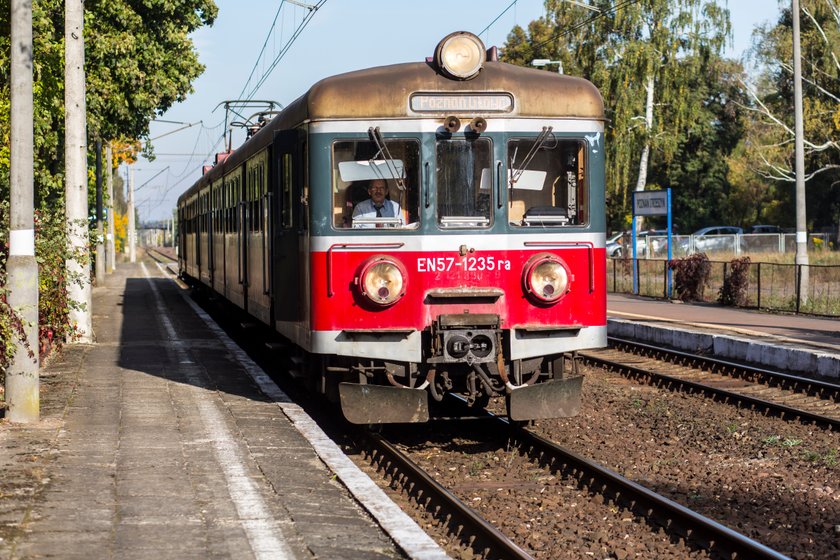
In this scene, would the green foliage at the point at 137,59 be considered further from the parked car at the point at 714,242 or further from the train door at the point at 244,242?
the parked car at the point at 714,242

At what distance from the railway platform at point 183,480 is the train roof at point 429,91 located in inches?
101

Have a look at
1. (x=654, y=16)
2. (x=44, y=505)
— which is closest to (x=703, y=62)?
(x=654, y=16)

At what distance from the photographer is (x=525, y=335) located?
933cm

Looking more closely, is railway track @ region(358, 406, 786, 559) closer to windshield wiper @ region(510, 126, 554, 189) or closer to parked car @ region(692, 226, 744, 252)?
windshield wiper @ region(510, 126, 554, 189)

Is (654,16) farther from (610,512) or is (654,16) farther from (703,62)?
(610,512)

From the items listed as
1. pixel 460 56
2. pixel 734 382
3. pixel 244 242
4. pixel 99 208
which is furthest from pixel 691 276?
pixel 460 56

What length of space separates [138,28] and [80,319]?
10.9 m

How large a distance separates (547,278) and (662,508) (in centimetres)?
250

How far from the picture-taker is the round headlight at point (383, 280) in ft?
29.9

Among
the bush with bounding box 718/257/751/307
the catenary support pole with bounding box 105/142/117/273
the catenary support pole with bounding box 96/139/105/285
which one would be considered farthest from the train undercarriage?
the catenary support pole with bounding box 105/142/117/273

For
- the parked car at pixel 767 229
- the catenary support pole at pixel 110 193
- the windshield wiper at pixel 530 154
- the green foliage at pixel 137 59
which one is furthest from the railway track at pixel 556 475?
the parked car at pixel 767 229

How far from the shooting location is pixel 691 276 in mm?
26594

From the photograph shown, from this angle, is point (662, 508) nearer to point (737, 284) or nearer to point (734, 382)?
point (734, 382)

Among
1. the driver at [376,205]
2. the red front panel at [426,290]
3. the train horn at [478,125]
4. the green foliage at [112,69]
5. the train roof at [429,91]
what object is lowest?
the red front panel at [426,290]
